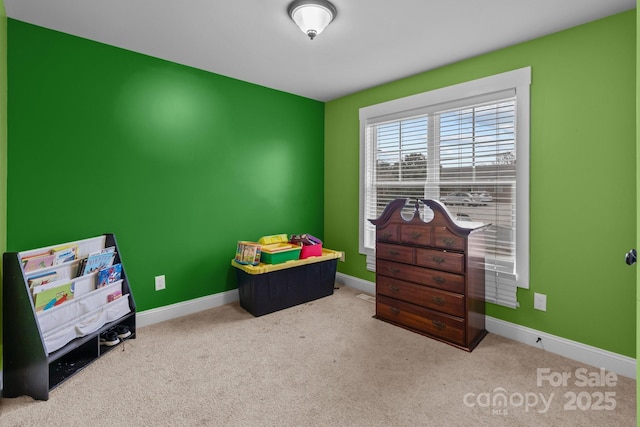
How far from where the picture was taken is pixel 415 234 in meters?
2.73

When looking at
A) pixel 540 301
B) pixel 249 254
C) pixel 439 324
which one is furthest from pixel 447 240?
pixel 249 254

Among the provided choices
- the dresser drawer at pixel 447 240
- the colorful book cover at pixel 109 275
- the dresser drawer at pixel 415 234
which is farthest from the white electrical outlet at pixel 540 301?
the colorful book cover at pixel 109 275

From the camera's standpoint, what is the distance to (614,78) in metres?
2.11

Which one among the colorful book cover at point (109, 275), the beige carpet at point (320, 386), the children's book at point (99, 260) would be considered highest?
the children's book at point (99, 260)

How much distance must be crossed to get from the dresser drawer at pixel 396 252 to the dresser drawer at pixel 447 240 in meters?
0.24

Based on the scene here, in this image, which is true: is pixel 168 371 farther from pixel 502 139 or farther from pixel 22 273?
pixel 502 139

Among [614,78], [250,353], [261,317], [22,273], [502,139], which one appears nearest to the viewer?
[22,273]

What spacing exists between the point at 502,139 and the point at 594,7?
3.12ft

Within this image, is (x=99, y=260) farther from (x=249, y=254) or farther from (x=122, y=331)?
(x=249, y=254)

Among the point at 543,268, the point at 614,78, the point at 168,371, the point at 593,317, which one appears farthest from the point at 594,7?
the point at 168,371

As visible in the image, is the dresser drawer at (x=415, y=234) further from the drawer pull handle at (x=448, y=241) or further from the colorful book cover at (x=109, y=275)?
the colorful book cover at (x=109, y=275)

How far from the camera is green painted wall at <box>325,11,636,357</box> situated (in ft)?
6.86

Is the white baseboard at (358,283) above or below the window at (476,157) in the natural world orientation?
below

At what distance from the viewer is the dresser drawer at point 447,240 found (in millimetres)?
2465
